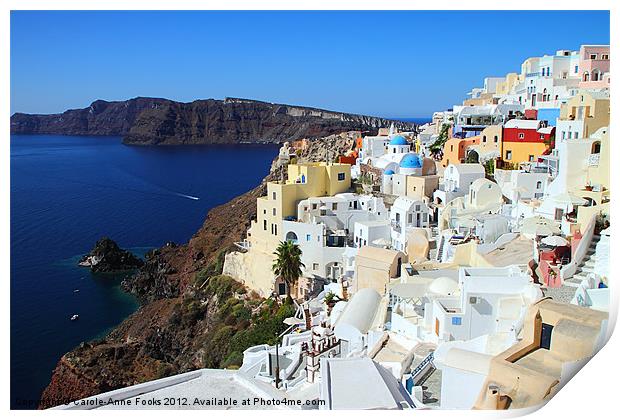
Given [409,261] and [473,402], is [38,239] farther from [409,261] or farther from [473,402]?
[473,402]

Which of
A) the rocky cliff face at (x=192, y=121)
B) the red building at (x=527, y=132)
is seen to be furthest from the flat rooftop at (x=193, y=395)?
the rocky cliff face at (x=192, y=121)

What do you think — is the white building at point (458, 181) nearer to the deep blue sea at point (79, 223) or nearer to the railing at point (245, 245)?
the railing at point (245, 245)

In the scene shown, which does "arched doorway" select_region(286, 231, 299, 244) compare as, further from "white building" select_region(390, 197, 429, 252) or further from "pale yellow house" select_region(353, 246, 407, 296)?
"pale yellow house" select_region(353, 246, 407, 296)

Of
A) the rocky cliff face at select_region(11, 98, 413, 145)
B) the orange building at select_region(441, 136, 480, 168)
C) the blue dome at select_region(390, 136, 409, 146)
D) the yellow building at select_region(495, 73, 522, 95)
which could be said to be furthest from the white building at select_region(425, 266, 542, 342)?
the rocky cliff face at select_region(11, 98, 413, 145)

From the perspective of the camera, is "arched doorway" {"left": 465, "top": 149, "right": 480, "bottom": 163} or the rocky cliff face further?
the rocky cliff face

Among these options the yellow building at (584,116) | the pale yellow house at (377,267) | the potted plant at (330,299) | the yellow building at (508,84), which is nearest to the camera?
the pale yellow house at (377,267)

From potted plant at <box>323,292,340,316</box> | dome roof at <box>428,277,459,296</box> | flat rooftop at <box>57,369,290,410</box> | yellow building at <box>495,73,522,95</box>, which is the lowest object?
potted plant at <box>323,292,340,316</box>

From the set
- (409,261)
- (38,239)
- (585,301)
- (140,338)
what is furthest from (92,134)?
(585,301)
